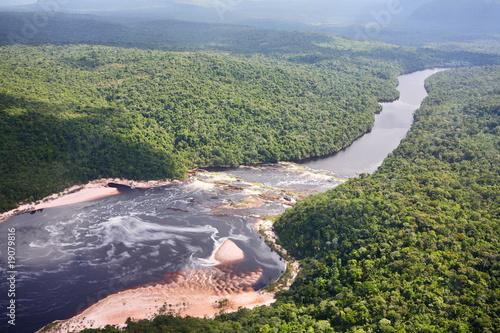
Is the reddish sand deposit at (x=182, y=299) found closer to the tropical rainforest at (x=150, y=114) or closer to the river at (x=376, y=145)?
the tropical rainforest at (x=150, y=114)

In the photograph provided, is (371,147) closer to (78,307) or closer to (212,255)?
(212,255)

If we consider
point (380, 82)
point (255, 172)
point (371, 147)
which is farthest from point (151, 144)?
point (380, 82)

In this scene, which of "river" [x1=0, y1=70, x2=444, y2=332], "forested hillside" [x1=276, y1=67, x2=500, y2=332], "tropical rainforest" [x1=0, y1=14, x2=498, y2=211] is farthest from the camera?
"tropical rainforest" [x1=0, y1=14, x2=498, y2=211]

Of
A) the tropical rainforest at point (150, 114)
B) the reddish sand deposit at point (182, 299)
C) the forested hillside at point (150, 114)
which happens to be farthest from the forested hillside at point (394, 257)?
the forested hillside at point (150, 114)

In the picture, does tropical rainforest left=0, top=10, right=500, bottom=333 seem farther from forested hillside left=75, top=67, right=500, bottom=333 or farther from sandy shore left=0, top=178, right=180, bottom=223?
sandy shore left=0, top=178, right=180, bottom=223

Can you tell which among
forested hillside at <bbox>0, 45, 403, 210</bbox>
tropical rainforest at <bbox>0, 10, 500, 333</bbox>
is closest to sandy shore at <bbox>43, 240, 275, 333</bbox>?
tropical rainforest at <bbox>0, 10, 500, 333</bbox>

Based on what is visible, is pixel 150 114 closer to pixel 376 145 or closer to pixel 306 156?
pixel 306 156
